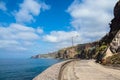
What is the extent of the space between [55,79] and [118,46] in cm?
3311

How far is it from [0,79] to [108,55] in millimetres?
30776

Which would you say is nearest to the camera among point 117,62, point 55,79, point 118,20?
point 55,79

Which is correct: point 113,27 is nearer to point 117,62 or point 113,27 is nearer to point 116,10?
point 116,10

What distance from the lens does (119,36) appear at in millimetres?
54531

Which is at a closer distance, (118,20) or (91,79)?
(91,79)

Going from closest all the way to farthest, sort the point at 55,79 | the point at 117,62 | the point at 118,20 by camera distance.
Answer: the point at 55,79, the point at 117,62, the point at 118,20

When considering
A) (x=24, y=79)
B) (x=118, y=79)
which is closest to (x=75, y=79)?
(x=118, y=79)

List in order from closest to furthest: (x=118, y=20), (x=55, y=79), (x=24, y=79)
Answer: (x=55, y=79) → (x=24, y=79) → (x=118, y=20)

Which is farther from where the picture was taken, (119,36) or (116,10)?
(116,10)

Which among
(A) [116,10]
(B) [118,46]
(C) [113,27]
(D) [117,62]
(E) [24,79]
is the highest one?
(A) [116,10]

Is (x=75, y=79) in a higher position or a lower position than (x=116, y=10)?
lower

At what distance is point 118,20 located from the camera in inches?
2862

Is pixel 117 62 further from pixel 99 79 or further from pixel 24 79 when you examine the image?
pixel 24 79

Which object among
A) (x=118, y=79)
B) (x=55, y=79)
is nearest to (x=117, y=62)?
(x=118, y=79)
